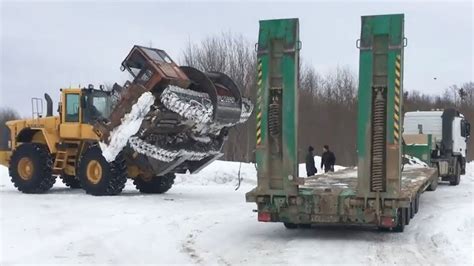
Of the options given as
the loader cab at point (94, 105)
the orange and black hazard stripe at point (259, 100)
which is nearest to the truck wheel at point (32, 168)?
the loader cab at point (94, 105)

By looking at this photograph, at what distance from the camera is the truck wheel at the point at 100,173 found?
57.0ft

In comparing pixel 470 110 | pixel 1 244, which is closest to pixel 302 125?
pixel 470 110

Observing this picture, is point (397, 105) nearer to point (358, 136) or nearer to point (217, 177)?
point (358, 136)

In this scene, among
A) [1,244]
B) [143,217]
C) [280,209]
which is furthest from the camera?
[143,217]

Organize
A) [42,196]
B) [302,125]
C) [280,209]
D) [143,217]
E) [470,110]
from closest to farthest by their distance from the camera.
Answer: [280,209], [143,217], [42,196], [302,125], [470,110]

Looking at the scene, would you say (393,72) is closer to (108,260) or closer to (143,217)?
(108,260)

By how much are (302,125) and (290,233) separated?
38.3 meters

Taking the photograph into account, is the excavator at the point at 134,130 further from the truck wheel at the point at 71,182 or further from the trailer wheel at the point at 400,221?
the trailer wheel at the point at 400,221

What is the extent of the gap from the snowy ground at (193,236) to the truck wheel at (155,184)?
2067 millimetres

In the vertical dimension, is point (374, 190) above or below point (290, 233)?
above

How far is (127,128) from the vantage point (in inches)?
642

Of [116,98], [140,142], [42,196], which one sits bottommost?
[42,196]

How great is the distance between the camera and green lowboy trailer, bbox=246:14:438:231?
10.4 metres

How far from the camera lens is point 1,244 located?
10.1 meters
